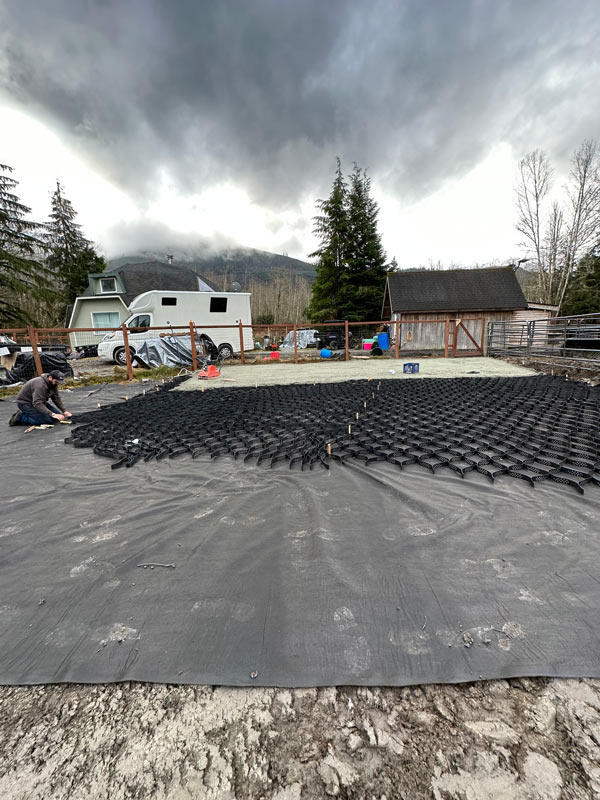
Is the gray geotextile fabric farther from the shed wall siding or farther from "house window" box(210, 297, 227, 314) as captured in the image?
the shed wall siding

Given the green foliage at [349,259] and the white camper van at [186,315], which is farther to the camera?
the green foliage at [349,259]

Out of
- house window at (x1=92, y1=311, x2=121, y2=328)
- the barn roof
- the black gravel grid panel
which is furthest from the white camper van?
house window at (x1=92, y1=311, x2=121, y2=328)

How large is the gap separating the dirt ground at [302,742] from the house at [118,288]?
2299 centimetres

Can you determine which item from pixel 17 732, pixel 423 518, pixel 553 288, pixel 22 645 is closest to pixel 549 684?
pixel 423 518

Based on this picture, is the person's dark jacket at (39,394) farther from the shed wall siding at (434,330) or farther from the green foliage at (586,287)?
the green foliage at (586,287)

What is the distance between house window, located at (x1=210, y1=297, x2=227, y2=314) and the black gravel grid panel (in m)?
9.32

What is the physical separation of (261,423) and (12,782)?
3837 mm

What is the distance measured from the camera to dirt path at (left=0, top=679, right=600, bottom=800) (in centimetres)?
95

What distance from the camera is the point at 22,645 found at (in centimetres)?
143

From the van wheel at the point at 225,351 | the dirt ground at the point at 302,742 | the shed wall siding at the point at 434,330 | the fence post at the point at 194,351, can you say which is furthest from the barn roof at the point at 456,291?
the dirt ground at the point at 302,742

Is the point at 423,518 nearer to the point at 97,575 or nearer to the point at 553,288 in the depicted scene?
the point at 97,575

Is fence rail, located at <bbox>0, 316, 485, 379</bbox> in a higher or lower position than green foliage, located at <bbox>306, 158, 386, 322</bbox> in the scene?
lower

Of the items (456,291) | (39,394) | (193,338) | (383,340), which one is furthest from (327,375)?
(456,291)

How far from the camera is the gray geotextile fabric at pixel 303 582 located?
4.30 feet
